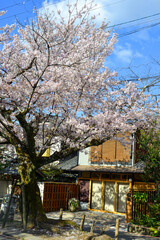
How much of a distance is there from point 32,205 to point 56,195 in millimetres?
7729

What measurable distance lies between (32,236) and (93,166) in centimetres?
1110

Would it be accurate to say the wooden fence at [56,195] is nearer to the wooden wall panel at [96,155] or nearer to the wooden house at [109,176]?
the wooden house at [109,176]

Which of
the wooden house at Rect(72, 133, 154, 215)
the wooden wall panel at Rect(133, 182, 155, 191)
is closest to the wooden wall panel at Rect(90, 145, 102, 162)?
the wooden house at Rect(72, 133, 154, 215)

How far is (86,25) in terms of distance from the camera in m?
12.6

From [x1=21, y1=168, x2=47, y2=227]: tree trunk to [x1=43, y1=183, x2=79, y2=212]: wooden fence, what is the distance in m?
6.56

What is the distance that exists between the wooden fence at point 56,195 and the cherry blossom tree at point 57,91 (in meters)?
6.62

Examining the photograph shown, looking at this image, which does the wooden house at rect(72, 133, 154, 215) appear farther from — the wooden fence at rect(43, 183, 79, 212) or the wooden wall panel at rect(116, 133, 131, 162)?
the wooden fence at rect(43, 183, 79, 212)

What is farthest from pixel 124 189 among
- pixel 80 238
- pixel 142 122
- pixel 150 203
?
pixel 80 238

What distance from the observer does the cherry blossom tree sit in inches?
471

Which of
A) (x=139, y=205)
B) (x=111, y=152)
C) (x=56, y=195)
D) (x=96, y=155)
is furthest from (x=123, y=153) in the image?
(x=56, y=195)

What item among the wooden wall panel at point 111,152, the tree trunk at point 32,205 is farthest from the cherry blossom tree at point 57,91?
the wooden wall panel at point 111,152

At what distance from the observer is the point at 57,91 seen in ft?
39.8

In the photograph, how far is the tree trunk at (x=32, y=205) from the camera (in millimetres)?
11949

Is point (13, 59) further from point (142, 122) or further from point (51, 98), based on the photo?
point (142, 122)
